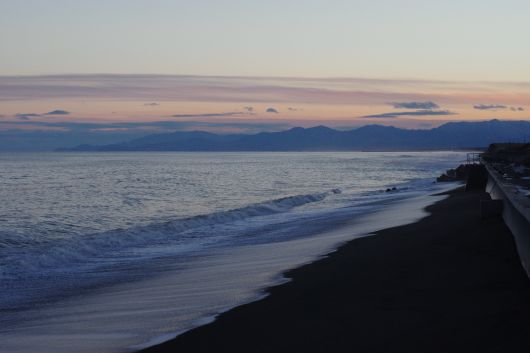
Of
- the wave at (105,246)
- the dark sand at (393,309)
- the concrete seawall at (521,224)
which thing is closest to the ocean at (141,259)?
the wave at (105,246)

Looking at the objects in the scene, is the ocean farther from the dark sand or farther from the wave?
the dark sand

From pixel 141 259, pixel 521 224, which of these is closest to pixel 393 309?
pixel 521 224

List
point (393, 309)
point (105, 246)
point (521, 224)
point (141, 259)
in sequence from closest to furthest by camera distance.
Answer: point (393, 309), point (521, 224), point (141, 259), point (105, 246)

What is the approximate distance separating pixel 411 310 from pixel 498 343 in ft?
5.85

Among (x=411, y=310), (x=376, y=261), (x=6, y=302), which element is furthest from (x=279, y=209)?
(x=411, y=310)

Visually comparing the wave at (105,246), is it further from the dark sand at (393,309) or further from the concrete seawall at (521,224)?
the concrete seawall at (521,224)

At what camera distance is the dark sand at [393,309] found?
7.09 m

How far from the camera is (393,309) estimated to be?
8531 millimetres

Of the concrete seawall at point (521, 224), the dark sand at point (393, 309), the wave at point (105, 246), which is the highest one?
the concrete seawall at point (521, 224)

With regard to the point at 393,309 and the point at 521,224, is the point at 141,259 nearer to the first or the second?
the point at 521,224

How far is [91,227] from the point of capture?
2316cm

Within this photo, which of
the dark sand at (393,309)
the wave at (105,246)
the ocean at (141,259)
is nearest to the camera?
the dark sand at (393,309)

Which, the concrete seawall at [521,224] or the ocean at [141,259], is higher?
the concrete seawall at [521,224]

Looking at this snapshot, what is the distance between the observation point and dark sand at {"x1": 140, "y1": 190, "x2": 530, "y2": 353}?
7.09 meters
